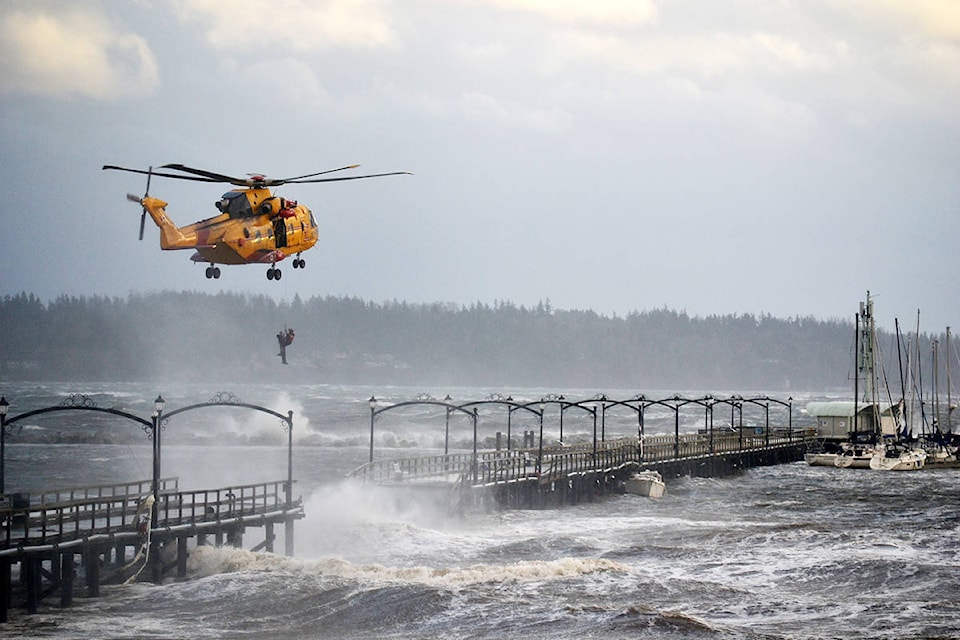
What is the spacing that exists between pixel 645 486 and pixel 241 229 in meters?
41.8

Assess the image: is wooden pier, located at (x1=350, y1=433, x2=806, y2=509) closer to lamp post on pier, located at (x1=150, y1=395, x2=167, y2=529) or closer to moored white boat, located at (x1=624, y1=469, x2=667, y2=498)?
moored white boat, located at (x1=624, y1=469, x2=667, y2=498)

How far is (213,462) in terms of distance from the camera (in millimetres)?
106250

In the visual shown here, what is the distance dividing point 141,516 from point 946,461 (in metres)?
74.6

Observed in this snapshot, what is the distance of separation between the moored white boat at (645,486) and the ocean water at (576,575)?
2.96 feet

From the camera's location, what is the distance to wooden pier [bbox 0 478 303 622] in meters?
35.4

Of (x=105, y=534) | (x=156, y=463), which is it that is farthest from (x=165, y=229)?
(x=156, y=463)

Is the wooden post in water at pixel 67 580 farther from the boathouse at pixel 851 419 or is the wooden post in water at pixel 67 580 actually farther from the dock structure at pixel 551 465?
the boathouse at pixel 851 419

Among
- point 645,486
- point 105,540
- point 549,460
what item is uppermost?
point 549,460

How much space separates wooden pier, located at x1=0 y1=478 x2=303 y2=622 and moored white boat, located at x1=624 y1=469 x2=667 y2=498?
28.7 metres

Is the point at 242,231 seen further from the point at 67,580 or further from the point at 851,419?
the point at 851,419

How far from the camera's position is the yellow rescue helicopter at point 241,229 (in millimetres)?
32031

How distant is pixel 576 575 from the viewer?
Answer: 41.7 meters

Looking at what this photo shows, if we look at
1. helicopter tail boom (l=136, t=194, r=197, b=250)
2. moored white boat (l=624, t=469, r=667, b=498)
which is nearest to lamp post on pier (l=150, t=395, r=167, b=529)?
helicopter tail boom (l=136, t=194, r=197, b=250)

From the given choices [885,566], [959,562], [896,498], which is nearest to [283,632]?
[885,566]
